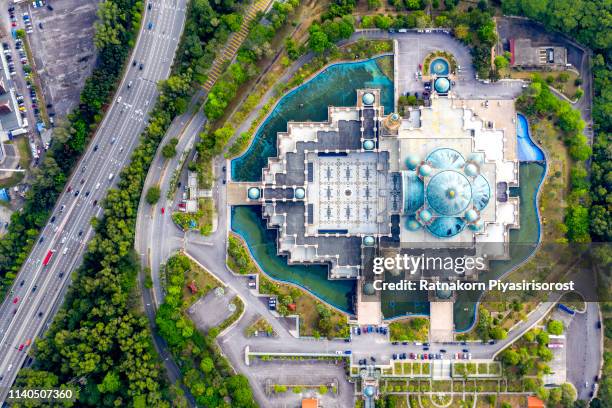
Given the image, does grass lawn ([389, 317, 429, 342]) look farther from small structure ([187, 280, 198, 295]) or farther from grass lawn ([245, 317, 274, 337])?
small structure ([187, 280, 198, 295])

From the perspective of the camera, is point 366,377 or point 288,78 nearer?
point 366,377

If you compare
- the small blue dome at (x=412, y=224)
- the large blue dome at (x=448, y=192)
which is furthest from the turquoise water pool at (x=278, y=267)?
the large blue dome at (x=448, y=192)

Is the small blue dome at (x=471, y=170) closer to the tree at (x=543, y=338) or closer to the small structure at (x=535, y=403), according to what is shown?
the tree at (x=543, y=338)

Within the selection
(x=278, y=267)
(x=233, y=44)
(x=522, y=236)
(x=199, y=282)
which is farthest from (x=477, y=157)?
(x=199, y=282)

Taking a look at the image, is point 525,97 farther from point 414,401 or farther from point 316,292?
point 414,401

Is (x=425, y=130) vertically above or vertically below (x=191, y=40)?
below

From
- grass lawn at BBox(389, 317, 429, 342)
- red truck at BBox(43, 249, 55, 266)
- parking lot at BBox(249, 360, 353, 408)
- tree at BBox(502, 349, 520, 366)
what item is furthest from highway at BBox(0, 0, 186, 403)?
tree at BBox(502, 349, 520, 366)

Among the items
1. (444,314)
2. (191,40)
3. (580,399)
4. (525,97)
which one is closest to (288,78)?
(191,40)
